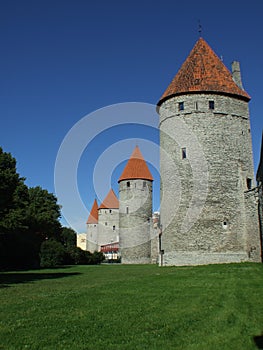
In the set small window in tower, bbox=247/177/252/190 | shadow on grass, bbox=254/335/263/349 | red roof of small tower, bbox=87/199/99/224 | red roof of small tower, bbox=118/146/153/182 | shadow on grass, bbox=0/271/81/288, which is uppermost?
red roof of small tower, bbox=118/146/153/182

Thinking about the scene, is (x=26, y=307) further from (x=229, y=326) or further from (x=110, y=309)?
(x=229, y=326)

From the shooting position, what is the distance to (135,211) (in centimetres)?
3944

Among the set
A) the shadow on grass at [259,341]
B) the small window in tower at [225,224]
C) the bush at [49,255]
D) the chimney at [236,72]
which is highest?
the chimney at [236,72]

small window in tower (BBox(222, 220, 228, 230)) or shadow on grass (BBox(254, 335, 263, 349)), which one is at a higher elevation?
small window in tower (BBox(222, 220, 228, 230))

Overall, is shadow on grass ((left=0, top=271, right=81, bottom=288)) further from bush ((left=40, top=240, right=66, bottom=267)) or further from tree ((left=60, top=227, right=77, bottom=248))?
tree ((left=60, top=227, right=77, bottom=248))

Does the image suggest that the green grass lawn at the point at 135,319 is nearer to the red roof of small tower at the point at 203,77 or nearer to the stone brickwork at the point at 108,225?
the red roof of small tower at the point at 203,77

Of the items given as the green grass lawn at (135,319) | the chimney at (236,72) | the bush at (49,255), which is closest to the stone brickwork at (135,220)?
the bush at (49,255)

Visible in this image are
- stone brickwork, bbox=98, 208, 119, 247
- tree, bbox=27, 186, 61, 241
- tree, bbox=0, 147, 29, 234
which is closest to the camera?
tree, bbox=0, 147, 29, 234

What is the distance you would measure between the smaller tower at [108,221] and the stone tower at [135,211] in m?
16.1

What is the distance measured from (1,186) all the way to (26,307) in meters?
8.82

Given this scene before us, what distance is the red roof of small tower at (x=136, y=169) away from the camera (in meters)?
41.1

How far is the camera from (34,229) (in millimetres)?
33531

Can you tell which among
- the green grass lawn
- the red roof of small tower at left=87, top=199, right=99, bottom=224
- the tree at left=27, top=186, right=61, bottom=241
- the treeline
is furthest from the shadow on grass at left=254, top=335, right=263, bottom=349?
the red roof of small tower at left=87, top=199, right=99, bottom=224

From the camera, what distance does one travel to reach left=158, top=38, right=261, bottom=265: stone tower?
19.6 meters
